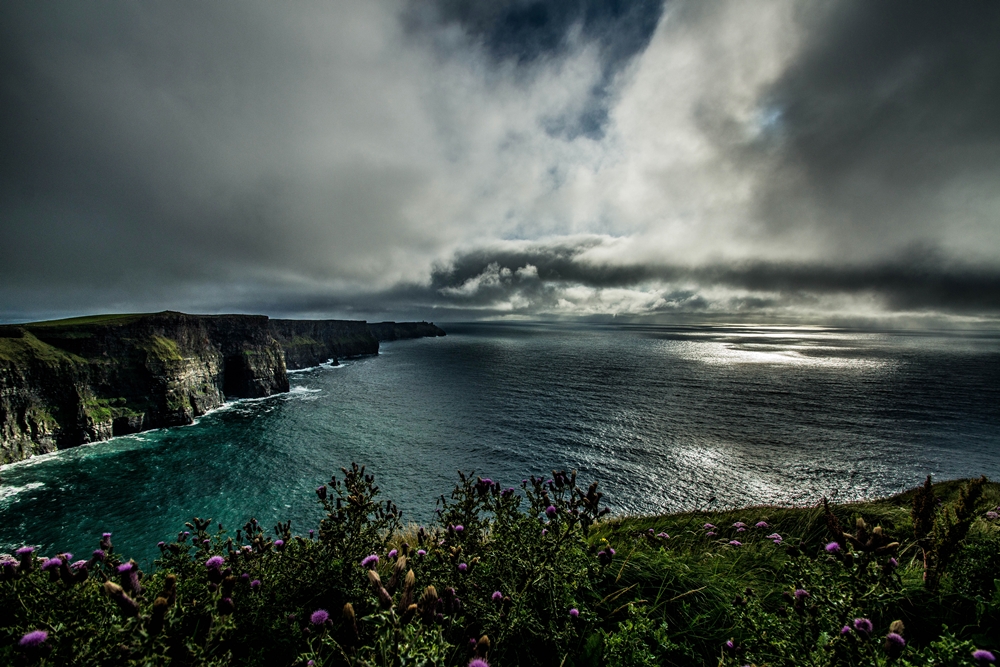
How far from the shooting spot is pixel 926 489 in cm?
604

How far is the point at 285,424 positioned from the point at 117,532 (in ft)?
98.1

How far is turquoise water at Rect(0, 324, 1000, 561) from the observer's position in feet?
108

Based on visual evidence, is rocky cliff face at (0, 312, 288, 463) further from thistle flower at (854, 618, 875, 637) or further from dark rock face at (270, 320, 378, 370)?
thistle flower at (854, 618, 875, 637)

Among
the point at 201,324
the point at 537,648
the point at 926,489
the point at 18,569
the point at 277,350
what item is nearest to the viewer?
the point at 18,569

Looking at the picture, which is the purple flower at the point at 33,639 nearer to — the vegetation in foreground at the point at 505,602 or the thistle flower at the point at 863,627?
the vegetation in foreground at the point at 505,602

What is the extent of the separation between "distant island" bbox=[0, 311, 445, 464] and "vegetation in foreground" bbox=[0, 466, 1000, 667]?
7132cm

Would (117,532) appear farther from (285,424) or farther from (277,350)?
(277,350)

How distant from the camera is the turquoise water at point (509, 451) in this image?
33.0 m

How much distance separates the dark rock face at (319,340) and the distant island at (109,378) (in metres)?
44.9

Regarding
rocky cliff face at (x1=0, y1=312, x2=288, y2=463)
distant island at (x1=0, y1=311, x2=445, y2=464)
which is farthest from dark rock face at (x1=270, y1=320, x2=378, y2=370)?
rocky cliff face at (x1=0, y1=312, x2=288, y2=463)

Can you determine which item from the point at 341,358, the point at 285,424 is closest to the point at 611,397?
the point at 285,424

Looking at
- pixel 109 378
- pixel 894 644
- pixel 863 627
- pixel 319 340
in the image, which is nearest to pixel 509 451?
pixel 863 627

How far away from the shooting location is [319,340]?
16175cm

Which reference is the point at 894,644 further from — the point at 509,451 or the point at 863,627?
the point at 509,451
